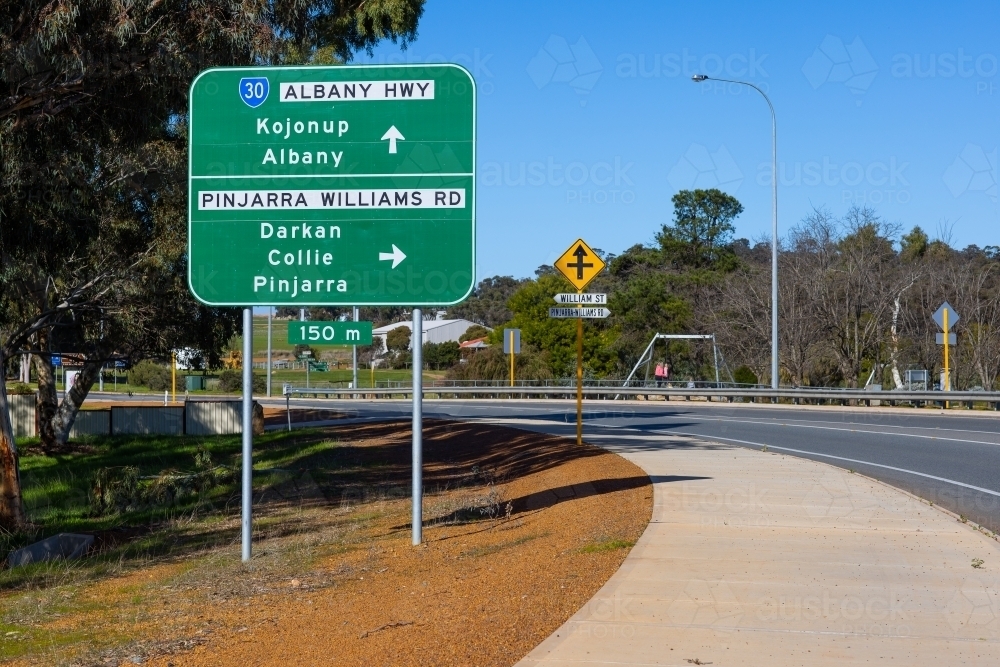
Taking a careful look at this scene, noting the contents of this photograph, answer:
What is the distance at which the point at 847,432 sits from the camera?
23219mm

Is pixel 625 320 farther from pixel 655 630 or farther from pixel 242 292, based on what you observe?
pixel 655 630

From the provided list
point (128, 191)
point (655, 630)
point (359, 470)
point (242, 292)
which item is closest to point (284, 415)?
point (128, 191)

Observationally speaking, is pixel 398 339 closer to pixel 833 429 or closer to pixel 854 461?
pixel 833 429

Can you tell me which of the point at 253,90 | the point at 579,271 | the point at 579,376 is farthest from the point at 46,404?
the point at 253,90

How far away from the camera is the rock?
489 inches

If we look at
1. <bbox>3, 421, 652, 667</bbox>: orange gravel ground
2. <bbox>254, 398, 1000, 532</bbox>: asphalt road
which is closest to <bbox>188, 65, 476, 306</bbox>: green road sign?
<bbox>3, 421, 652, 667</bbox>: orange gravel ground

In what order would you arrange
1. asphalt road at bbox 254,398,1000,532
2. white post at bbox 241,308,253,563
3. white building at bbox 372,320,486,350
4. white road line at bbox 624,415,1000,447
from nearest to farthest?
white post at bbox 241,308,253,563, asphalt road at bbox 254,398,1000,532, white road line at bbox 624,415,1000,447, white building at bbox 372,320,486,350

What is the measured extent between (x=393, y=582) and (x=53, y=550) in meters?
5.74

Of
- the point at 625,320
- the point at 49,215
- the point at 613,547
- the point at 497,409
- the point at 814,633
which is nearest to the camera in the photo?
the point at 814,633

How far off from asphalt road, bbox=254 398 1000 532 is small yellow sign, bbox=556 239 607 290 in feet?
14.8

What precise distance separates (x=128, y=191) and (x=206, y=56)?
8336 millimetres

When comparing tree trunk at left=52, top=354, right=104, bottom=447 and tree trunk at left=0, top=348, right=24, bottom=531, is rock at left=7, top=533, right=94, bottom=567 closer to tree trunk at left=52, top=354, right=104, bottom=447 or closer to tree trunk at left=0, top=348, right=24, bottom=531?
tree trunk at left=0, top=348, right=24, bottom=531

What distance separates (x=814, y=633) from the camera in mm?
6723

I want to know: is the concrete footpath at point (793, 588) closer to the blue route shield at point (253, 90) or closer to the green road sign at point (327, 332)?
the green road sign at point (327, 332)
